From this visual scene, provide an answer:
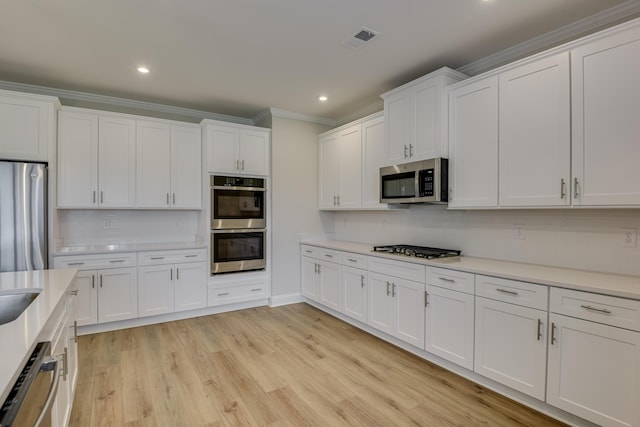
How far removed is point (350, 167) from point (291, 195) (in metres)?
0.98

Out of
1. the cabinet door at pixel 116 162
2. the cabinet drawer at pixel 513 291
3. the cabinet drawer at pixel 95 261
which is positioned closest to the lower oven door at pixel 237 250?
the cabinet drawer at pixel 95 261

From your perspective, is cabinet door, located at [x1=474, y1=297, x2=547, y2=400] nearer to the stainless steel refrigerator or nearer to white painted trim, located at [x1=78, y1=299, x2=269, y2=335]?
white painted trim, located at [x1=78, y1=299, x2=269, y2=335]

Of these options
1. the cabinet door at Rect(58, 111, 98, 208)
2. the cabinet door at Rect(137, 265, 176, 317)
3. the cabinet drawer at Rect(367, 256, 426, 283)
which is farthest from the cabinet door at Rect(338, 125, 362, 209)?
the cabinet door at Rect(58, 111, 98, 208)

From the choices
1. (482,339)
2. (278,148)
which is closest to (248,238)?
(278,148)

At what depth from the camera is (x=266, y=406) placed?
2.27 meters

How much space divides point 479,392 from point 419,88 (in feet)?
8.67

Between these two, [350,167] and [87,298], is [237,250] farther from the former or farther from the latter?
[350,167]

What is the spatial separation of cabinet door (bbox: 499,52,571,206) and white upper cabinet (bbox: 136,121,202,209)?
3521 mm

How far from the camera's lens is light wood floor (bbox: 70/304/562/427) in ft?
7.01

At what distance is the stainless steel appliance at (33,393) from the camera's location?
2.76ft

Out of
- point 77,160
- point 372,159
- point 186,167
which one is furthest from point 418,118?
point 77,160

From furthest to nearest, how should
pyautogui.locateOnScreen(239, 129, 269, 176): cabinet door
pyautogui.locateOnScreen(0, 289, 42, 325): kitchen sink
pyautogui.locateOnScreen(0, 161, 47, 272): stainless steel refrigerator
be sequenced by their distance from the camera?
pyautogui.locateOnScreen(239, 129, 269, 176): cabinet door < pyautogui.locateOnScreen(0, 161, 47, 272): stainless steel refrigerator < pyautogui.locateOnScreen(0, 289, 42, 325): kitchen sink

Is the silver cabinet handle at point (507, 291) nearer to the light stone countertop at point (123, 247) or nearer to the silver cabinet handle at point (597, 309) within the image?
the silver cabinet handle at point (597, 309)

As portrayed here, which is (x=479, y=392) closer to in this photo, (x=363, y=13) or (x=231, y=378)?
(x=231, y=378)
